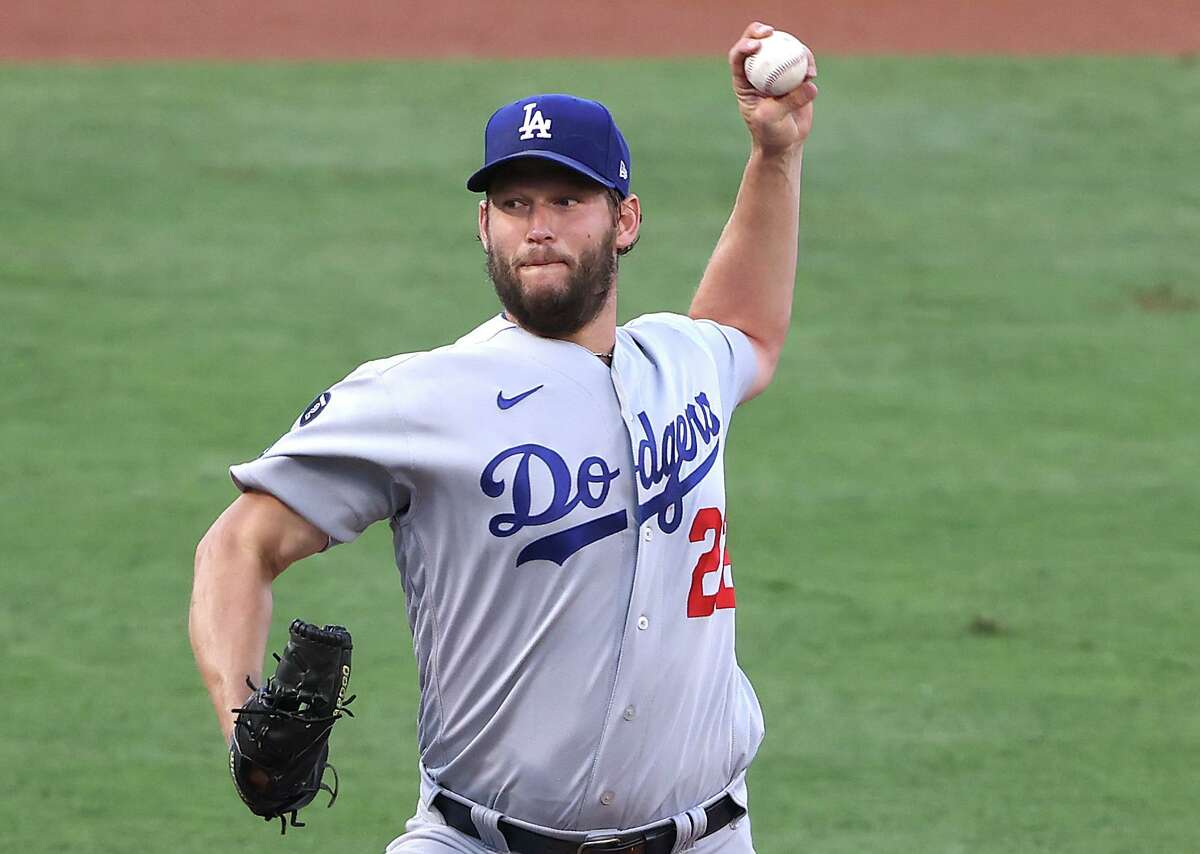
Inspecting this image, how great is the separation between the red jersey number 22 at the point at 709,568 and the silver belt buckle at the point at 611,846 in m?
0.40

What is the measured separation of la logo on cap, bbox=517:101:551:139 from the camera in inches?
135

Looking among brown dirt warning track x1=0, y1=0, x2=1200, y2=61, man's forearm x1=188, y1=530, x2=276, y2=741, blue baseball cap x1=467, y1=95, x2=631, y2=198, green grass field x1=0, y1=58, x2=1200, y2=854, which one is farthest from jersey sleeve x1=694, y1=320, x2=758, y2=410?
brown dirt warning track x1=0, y1=0, x2=1200, y2=61

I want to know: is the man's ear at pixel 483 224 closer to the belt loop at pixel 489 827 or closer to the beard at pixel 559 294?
the beard at pixel 559 294

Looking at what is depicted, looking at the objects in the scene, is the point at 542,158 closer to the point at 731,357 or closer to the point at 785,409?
the point at 731,357

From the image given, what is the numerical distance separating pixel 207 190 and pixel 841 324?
4270 millimetres

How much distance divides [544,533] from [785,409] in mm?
6091

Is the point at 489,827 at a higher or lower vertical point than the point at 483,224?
lower

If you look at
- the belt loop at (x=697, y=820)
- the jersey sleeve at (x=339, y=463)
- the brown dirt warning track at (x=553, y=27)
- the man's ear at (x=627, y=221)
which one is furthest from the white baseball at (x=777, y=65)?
the brown dirt warning track at (x=553, y=27)

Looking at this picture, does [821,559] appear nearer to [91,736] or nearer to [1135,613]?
[1135,613]

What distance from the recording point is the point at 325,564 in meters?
7.60

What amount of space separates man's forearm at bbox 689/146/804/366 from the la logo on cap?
26.6 inches

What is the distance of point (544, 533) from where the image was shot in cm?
329

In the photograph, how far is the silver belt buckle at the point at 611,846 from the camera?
339cm

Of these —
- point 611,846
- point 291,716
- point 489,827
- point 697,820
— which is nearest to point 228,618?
point 291,716
